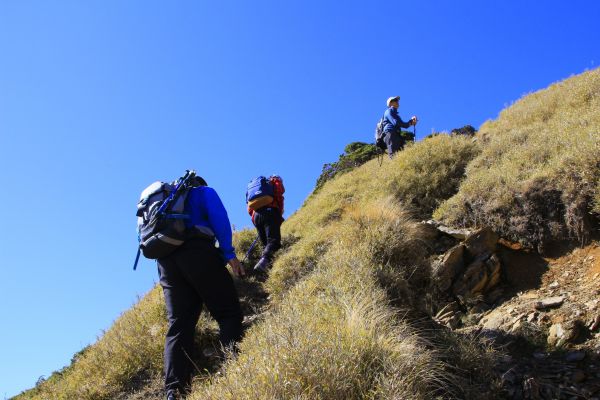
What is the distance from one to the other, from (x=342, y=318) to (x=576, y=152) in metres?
4.21

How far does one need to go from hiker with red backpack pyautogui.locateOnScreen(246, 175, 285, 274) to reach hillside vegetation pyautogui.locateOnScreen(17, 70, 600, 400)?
0.96 feet

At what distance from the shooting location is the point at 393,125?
11664 millimetres

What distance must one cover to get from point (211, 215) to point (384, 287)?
192 centimetres

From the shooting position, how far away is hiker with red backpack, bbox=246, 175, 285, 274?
776 centimetres

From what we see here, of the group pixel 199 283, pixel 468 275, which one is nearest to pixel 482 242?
pixel 468 275

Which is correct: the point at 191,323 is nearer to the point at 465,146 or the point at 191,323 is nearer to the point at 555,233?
the point at 555,233

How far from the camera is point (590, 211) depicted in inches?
214

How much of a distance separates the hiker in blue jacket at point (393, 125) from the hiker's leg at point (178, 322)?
789cm

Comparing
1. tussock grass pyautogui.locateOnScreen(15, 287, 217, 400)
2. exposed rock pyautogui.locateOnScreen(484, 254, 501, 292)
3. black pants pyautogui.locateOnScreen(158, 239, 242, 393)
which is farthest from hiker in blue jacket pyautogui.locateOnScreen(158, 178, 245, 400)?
exposed rock pyautogui.locateOnScreen(484, 254, 501, 292)

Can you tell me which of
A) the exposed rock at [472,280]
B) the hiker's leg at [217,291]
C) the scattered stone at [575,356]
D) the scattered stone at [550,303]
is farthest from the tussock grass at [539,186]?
the hiker's leg at [217,291]

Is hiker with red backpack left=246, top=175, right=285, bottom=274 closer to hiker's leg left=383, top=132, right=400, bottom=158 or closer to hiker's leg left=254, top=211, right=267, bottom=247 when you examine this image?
hiker's leg left=254, top=211, right=267, bottom=247

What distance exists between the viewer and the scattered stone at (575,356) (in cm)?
403

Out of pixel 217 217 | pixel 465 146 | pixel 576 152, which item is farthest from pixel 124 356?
pixel 465 146

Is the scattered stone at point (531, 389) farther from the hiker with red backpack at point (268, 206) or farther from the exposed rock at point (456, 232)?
the hiker with red backpack at point (268, 206)
